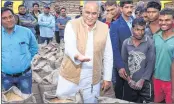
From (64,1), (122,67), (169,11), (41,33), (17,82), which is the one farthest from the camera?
(64,1)

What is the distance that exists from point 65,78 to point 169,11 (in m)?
1.40

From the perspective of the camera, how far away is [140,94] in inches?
163

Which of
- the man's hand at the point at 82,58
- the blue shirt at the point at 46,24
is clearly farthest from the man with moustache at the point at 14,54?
the blue shirt at the point at 46,24

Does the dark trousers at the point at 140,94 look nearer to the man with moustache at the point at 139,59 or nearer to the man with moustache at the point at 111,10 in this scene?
the man with moustache at the point at 139,59

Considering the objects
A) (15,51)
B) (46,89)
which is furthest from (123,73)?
A: (15,51)

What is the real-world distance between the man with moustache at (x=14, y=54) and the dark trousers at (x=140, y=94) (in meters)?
1.32

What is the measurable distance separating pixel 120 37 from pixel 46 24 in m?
6.24

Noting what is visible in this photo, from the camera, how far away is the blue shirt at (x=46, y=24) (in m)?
10.3

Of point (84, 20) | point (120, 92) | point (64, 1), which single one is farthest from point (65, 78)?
point (64, 1)

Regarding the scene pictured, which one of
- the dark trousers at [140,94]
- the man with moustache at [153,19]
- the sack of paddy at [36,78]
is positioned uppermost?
the man with moustache at [153,19]

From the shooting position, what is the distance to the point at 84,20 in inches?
134

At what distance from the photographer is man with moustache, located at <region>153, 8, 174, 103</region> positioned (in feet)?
12.2

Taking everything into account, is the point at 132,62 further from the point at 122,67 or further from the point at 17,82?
the point at 17,82

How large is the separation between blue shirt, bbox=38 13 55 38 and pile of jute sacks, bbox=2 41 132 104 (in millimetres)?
2541
